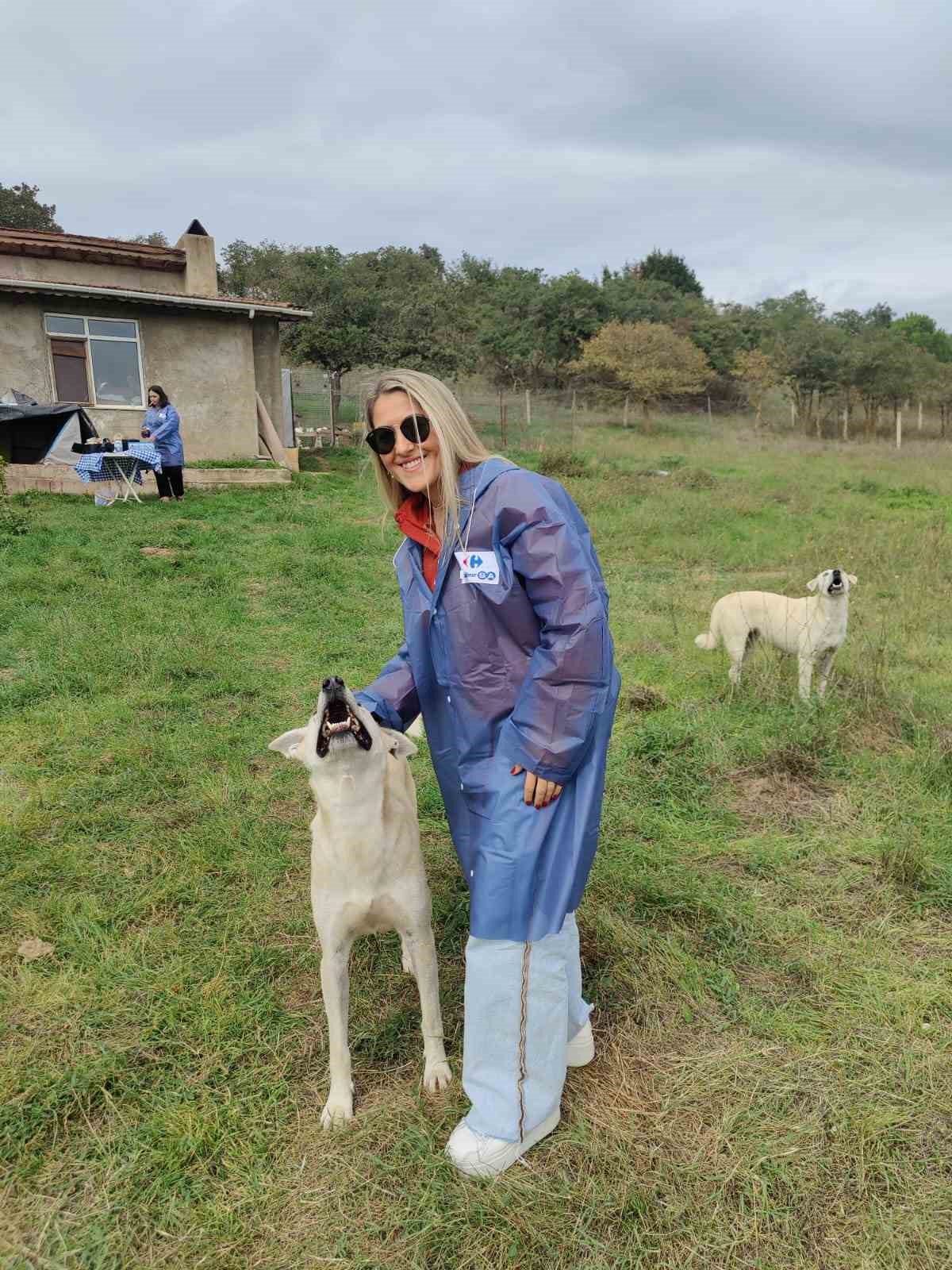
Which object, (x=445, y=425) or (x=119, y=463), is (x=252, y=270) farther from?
(x=445, y=425)

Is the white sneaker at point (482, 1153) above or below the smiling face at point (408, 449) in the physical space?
below

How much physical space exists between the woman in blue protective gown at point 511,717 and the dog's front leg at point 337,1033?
1.23ft

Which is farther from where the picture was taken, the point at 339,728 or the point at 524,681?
→ the point at 339,728

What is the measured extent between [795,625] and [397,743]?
157 inches

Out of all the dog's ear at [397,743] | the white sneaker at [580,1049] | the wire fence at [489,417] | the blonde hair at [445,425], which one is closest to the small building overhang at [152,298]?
the wire fence at [489,417]

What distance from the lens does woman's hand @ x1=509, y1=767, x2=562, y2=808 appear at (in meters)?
2.14

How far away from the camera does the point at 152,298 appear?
573 inches

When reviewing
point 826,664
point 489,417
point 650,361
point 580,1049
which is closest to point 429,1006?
point 580,1049

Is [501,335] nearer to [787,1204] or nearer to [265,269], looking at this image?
[265,269]

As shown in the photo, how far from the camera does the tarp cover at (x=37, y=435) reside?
12.9 meters

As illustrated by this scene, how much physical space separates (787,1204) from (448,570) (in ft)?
6.01

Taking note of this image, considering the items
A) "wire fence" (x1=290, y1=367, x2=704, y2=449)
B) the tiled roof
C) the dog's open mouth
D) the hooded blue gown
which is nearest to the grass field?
the hooded blue gown

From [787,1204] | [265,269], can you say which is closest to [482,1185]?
[787,1204]

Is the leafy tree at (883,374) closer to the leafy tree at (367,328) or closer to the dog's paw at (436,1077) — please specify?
the leafy tree at (367,328)
